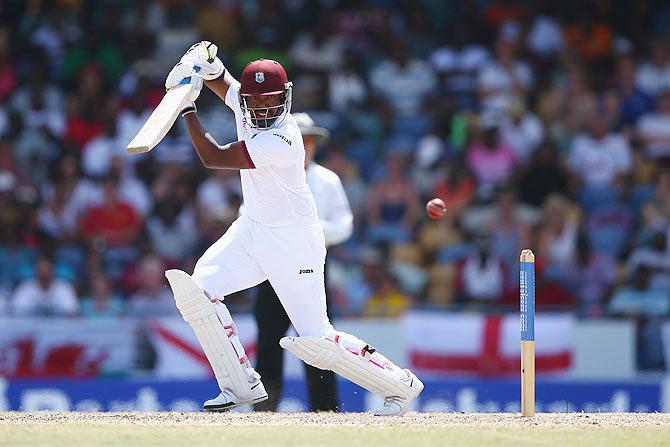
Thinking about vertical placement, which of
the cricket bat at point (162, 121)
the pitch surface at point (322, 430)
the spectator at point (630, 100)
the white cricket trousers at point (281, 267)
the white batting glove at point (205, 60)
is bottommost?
the pitch surface at point (322, 430)

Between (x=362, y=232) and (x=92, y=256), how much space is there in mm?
2658

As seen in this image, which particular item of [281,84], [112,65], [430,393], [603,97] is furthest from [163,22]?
[281,84]

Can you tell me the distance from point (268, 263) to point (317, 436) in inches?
43.3

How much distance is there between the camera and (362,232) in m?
13.4

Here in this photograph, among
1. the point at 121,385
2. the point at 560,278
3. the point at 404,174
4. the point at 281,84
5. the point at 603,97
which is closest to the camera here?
the point at 281,84

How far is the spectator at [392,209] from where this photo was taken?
524 inches

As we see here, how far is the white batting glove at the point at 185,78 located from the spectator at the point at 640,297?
5.39 m

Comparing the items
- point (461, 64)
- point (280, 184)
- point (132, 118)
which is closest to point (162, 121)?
point (280, 184)

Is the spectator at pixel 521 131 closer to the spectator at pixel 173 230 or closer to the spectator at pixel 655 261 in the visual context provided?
the spectator at pixel 655 261

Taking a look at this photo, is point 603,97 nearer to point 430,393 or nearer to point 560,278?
point 560,278

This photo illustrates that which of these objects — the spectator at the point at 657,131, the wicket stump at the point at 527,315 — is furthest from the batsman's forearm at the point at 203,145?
the spectator at the point at 657,131

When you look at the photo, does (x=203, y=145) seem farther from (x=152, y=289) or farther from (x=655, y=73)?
(x=655, y=73)

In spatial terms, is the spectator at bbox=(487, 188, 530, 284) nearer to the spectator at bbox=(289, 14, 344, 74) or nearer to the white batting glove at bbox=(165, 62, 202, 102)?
the spectator at bbox=(289, 14, 344, 74)

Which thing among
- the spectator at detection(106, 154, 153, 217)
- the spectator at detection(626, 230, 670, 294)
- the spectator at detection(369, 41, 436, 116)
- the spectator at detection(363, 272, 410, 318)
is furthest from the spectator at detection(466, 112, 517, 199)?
the spectator at detection(106, 154, 153, 217)
